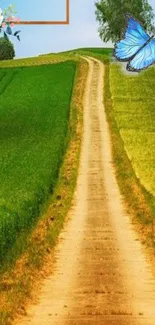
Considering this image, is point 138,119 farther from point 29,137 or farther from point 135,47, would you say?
point 135,47

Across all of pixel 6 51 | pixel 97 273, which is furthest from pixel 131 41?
pixel 6 51

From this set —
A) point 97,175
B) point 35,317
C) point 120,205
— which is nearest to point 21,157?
point 97,175

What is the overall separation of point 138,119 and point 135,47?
58.3 metres

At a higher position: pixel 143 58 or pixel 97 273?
pixel 143 58

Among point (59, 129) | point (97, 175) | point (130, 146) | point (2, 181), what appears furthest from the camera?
point (59, 129)

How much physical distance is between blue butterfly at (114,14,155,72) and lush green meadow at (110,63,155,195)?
15749 mm

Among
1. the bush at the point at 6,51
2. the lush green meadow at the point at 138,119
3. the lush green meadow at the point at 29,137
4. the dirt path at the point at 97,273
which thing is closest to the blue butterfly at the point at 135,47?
the dirt path at the point at 97,273

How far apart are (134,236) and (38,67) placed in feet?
288

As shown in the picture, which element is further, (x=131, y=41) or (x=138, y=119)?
(x=138, y=119)

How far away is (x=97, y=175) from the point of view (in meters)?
40.9

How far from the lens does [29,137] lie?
53.8 m

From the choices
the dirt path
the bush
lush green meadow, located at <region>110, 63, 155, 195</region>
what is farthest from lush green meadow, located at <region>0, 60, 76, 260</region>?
the bush

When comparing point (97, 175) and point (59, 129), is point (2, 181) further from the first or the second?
point (59, 129)

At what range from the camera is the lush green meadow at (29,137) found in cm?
2617
